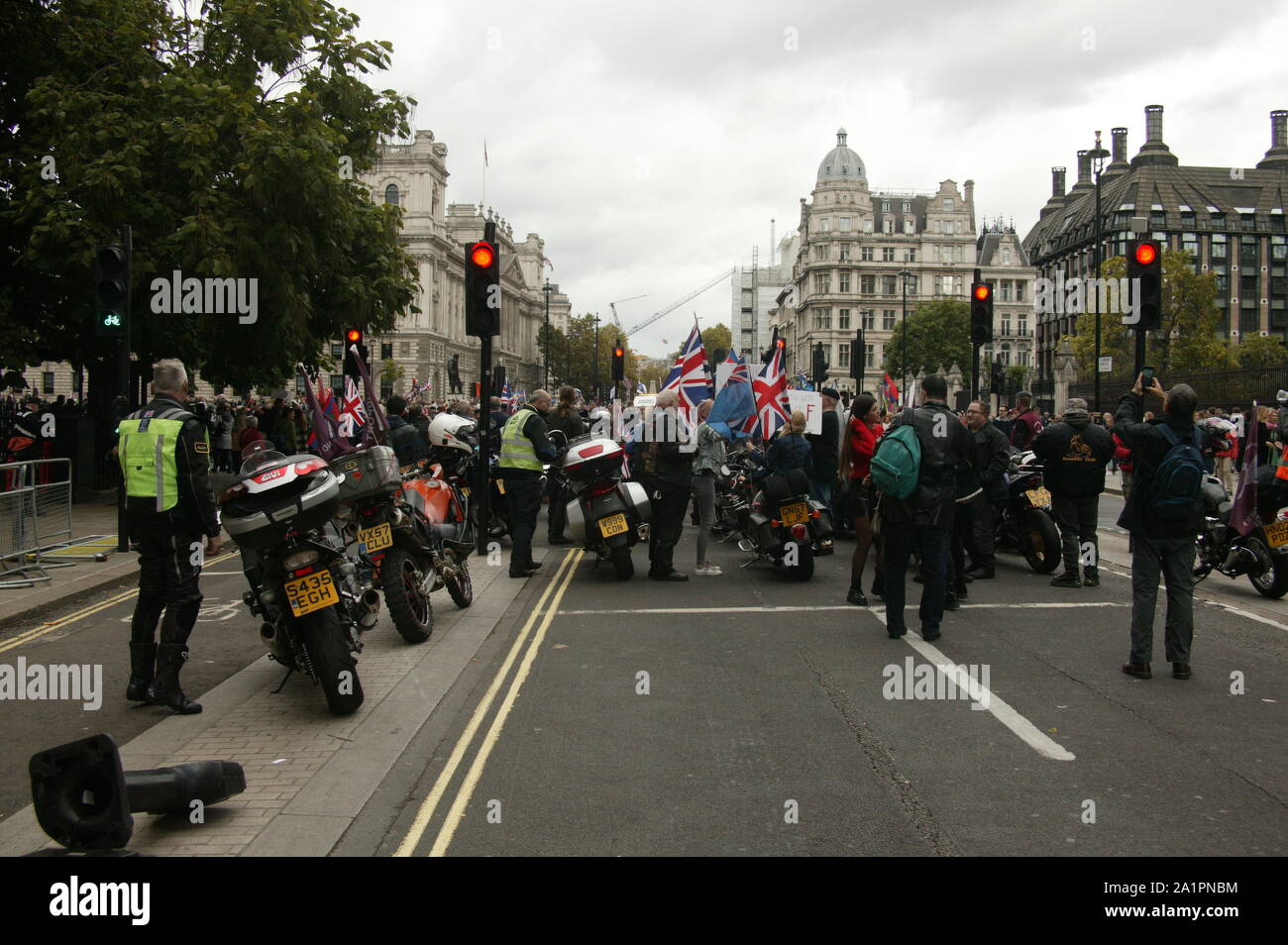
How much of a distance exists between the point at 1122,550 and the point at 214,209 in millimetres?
14928

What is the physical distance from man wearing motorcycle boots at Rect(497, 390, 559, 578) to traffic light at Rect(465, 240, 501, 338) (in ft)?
3.68

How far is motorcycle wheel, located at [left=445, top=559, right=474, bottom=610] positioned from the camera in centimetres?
930

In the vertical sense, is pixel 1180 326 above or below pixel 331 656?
above

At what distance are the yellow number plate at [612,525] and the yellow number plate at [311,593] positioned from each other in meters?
4.98

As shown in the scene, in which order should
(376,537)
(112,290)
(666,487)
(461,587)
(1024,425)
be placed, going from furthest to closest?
(1024,425), (112,290), (666,487), (461,587), (376,537)

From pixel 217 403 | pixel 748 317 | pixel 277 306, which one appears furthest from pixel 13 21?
pixel 748 317

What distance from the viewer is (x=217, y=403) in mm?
30359

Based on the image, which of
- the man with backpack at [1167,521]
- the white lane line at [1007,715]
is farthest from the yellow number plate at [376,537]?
the man with backpack at [1167,521]

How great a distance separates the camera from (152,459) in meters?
→ 6.36

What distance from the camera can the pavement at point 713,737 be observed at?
14.5 ft

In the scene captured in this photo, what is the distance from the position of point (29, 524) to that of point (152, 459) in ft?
19.2

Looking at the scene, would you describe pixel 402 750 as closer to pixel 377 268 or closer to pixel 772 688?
pixel 772 688

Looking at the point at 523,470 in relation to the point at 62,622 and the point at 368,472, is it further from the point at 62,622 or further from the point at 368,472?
the point at 62,622

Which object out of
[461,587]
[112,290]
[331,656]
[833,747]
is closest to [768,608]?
[461,587]
